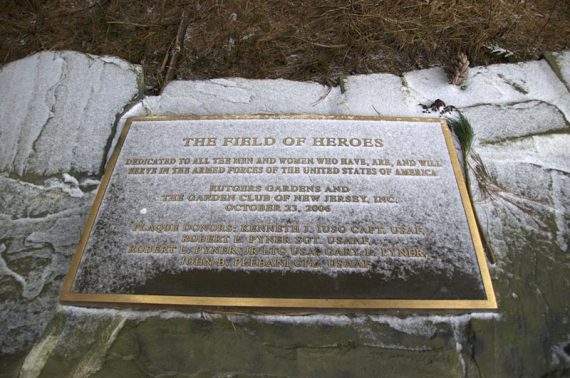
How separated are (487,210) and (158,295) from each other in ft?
5.70


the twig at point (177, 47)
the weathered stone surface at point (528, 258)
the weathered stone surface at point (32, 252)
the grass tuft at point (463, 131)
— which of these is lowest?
the weathered stone surface at point (32, 252)

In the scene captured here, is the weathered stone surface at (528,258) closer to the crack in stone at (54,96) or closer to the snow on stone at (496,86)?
the snow on stone at (496,86)

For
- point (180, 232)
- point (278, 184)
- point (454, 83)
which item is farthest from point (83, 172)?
point (454, 83)

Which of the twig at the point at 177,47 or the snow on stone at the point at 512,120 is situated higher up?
the snow on stone at the point at 512,120

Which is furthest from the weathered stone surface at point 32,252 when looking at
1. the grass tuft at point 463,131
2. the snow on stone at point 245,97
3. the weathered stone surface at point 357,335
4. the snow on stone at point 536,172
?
the snow on stone at point 536,172

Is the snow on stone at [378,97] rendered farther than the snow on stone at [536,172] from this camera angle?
Yes

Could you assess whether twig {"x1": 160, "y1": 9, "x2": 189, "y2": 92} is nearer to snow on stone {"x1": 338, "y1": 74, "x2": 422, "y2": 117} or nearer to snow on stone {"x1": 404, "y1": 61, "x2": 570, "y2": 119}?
snow on stone {"x1": 338, "y1": 74, "x2": 422, "y2": 117}

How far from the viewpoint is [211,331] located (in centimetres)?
175

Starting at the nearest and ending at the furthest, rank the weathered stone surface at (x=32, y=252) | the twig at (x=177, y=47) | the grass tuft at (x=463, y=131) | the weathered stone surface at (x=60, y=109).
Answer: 1. the weathered stone surface at (x=32, y=252)
2. the grass tuft at (x=463, y=131)
3. the weathered stone surface at (x=60, y=109)
4. the twig at (x=177, y=47)

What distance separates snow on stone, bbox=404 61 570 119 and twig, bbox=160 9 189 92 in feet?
5.47

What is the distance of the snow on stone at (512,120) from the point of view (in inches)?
91.8

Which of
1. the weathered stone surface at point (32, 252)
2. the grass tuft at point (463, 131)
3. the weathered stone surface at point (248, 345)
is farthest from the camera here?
the grass tuft at point (463, 131)

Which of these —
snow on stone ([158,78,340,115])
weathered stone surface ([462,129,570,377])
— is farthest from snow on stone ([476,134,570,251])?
snow on stone ([158,78,340,115])

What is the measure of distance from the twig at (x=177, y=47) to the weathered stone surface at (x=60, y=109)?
0.68 ft
